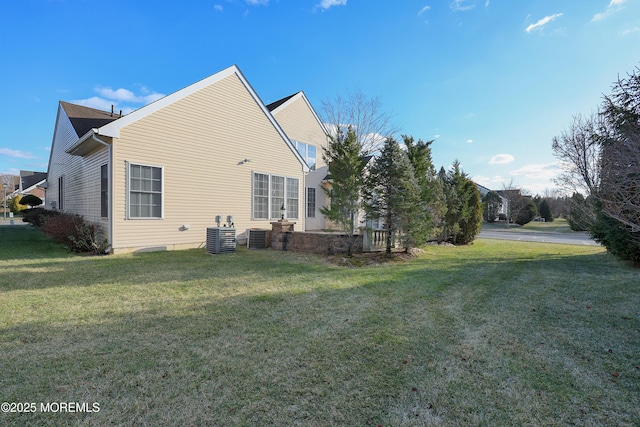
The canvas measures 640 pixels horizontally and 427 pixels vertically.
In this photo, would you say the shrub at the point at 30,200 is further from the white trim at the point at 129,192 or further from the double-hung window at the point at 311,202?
the double-hung window at the point at 311,202

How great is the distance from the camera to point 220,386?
7.66 feet

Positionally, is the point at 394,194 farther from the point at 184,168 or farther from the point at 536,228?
the point at 536,228

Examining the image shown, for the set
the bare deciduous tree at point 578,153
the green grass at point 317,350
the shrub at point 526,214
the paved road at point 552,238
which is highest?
the bare deciduous tree at point 578,153

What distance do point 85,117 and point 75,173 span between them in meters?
2.83

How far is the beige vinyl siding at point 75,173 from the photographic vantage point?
9.77 m

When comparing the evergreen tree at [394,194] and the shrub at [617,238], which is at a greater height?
the evergreen tree at [394,194]

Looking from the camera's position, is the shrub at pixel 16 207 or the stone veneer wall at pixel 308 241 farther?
the shrub at pixel 16 207

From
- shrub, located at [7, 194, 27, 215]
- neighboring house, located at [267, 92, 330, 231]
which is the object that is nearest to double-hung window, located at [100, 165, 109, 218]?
neighboring house, located at [267, 92, 330, 231]

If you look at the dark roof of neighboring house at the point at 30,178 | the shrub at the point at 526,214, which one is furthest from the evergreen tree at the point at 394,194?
the dark roof of neighboring house at the point at 30,178

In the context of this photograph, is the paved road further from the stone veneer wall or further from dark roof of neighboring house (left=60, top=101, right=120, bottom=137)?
dark roof of neighboring house (left=60, top=101, right=120, bottom=137)

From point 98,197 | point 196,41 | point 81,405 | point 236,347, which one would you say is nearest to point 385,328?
point 236,347

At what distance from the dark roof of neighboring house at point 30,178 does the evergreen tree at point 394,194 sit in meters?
45.3

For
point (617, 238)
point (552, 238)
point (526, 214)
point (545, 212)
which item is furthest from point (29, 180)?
point (545, 212)

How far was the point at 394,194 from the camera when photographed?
8.30 metres
